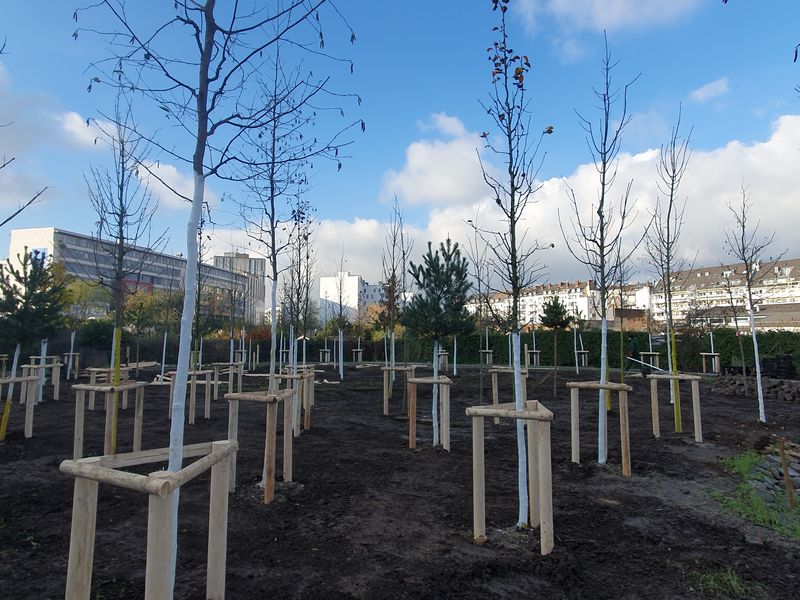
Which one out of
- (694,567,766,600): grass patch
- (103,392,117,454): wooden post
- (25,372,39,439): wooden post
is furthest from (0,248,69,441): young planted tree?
(694,567,766,600): grass patch

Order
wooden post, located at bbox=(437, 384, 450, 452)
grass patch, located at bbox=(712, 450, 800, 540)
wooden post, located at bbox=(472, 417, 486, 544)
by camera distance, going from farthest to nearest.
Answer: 1. wooden post, located at bbox=(437, 384, 450, 452)
2. grass patch, located at bbox=(712, 450, 800, 540)
3. wooden post, located at bbox=(472, 417, 486, 544)

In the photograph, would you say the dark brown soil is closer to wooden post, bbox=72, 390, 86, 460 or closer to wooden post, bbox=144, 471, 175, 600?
wooden post, bbox=72, 390, 86, 460

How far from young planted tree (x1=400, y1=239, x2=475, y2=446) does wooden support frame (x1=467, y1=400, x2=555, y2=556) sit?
388cm

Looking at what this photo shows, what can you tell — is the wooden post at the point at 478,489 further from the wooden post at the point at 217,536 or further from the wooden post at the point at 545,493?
the wooden post at the point at 217,536

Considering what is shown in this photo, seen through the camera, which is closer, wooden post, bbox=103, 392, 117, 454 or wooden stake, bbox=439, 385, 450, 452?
wooden post, bbox=103, 392, 117, 454

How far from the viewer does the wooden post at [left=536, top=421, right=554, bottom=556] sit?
11.3 ft

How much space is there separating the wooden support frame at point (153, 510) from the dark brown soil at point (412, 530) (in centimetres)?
57

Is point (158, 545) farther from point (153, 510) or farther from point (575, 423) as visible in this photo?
point (575, 423)

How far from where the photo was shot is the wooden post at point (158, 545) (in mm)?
2066

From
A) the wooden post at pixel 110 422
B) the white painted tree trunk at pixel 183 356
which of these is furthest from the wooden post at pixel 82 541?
the wooden post at pixel 110 422

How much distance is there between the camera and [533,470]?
4113 millimetres

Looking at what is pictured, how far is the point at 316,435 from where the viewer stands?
8000 millimetres

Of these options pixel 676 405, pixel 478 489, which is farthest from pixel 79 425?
pixel 676 405

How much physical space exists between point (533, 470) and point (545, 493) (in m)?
0.69
